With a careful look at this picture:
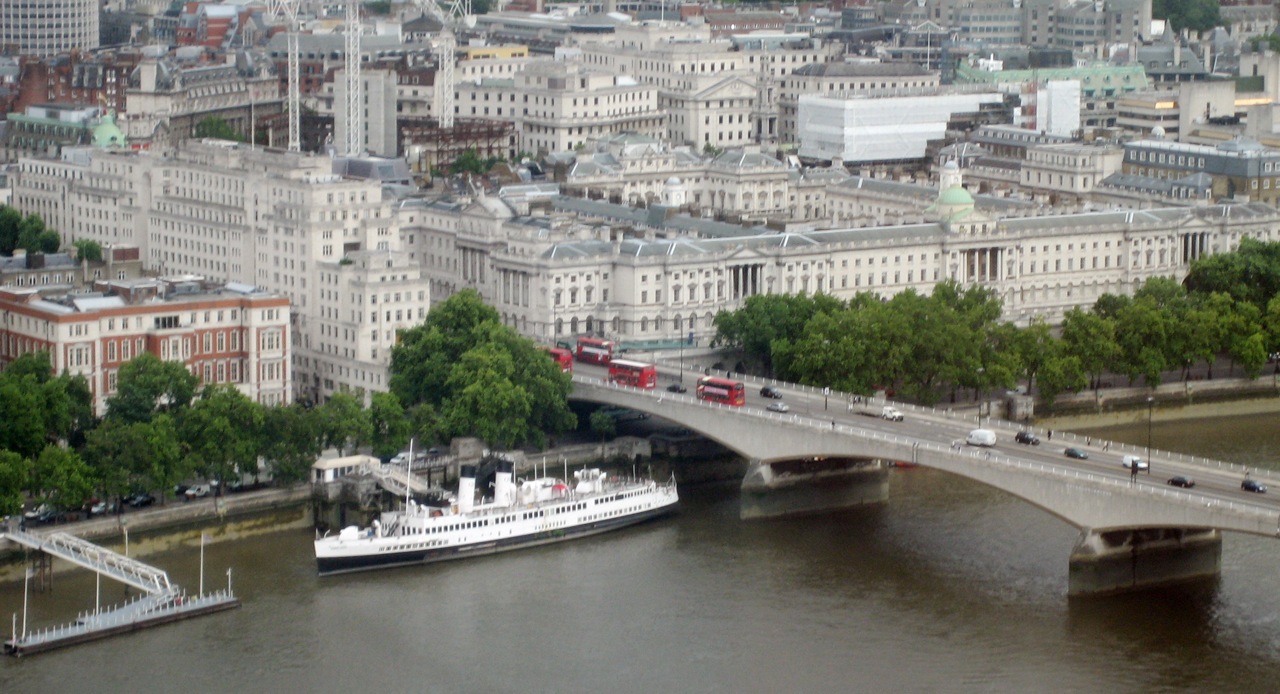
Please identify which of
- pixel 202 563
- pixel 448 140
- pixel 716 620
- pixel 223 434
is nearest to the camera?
pixel 716 620

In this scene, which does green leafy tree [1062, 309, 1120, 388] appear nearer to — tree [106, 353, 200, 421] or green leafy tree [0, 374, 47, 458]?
tree [106, 353, 200, 421]

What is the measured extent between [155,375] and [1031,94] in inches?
3082

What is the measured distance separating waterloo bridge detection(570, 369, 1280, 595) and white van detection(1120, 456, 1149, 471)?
0.73 ft

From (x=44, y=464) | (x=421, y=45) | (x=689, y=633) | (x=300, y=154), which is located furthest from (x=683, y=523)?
(x=421, y=45)

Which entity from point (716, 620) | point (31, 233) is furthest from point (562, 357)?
point (31, 233)

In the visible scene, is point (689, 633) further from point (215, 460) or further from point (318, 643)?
point (215, 460)

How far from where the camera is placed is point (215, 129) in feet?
527

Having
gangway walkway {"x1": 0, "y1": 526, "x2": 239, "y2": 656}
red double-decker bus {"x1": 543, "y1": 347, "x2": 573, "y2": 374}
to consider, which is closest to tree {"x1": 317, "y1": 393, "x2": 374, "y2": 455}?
red double-decker bus {"x1": 543, "y1": 347, "x2": 573, "y2": 374}

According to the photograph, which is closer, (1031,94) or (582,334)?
(582,334)

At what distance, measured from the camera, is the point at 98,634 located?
285 feet

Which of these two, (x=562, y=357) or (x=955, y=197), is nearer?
(x=562, y=357)

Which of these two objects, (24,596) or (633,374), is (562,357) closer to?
(633,374)

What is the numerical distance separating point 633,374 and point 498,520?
43.5 ft

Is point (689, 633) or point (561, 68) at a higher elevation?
point (561, 68)
